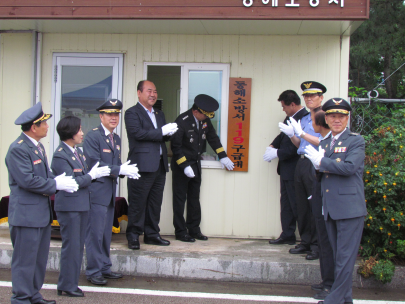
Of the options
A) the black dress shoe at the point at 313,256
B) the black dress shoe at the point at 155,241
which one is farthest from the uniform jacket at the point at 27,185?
the black dress shoe at the point at 313,256

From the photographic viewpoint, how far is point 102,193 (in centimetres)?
426

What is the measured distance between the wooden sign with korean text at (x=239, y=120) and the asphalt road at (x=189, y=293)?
174cm

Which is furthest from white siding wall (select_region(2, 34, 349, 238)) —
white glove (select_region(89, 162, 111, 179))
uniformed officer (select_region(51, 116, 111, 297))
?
uniformed officer (select_region(51, 116, 111, 297))

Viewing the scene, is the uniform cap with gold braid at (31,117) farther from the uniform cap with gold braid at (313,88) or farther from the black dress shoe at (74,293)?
the uniform cap with gold braid at (313,88)

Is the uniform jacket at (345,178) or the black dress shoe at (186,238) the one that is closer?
the uniform jacket at (345,178)

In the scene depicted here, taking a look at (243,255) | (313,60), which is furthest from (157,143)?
(313,60)

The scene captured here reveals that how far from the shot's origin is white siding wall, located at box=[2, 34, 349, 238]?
553cm

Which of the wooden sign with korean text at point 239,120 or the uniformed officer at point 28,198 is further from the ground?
the wooden sign with korean text at point 239,120

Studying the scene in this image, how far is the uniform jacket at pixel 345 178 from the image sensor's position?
11.6ft

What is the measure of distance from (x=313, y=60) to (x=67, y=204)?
11.7 ft

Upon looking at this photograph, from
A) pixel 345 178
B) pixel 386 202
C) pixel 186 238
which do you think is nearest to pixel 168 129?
pixel 186 238

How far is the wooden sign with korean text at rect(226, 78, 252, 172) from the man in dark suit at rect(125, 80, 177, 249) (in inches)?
37.3

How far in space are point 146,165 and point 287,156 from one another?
1686 millimetres

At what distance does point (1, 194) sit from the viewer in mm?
Answer: 5895
